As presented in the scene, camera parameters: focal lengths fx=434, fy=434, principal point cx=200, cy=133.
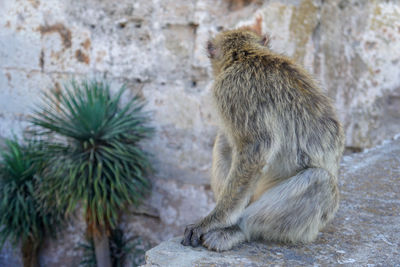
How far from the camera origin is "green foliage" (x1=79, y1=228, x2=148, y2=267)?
18.9 feet

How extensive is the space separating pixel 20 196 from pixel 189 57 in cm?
276

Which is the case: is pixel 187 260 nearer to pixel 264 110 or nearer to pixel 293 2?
pixel 264 110

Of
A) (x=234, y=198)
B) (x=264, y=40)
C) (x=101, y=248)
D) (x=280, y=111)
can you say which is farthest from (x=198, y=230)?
(x=101, y=248)

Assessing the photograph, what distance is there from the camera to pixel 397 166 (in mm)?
3900

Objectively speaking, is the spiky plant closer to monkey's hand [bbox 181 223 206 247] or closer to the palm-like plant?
the palm-like plant

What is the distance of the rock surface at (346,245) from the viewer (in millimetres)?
2289

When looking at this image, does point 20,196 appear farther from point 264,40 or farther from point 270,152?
point 270,152

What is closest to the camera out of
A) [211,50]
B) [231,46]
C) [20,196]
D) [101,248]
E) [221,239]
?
[221,239]

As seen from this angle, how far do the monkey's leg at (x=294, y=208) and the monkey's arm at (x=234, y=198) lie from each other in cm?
10

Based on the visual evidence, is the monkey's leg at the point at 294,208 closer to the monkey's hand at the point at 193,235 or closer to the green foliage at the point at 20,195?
the monkey's hand at the point at 193,235

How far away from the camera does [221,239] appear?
2387 mm

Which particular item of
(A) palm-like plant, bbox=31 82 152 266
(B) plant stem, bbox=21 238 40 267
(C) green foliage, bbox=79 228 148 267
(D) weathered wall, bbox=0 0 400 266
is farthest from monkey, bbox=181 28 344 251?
(B) plant stem, bbox=21 238 40 267

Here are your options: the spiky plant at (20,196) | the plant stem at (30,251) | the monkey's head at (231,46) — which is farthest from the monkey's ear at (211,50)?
the plant stem at (30,251)

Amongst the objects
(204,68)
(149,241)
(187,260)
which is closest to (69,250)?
(149,241)
